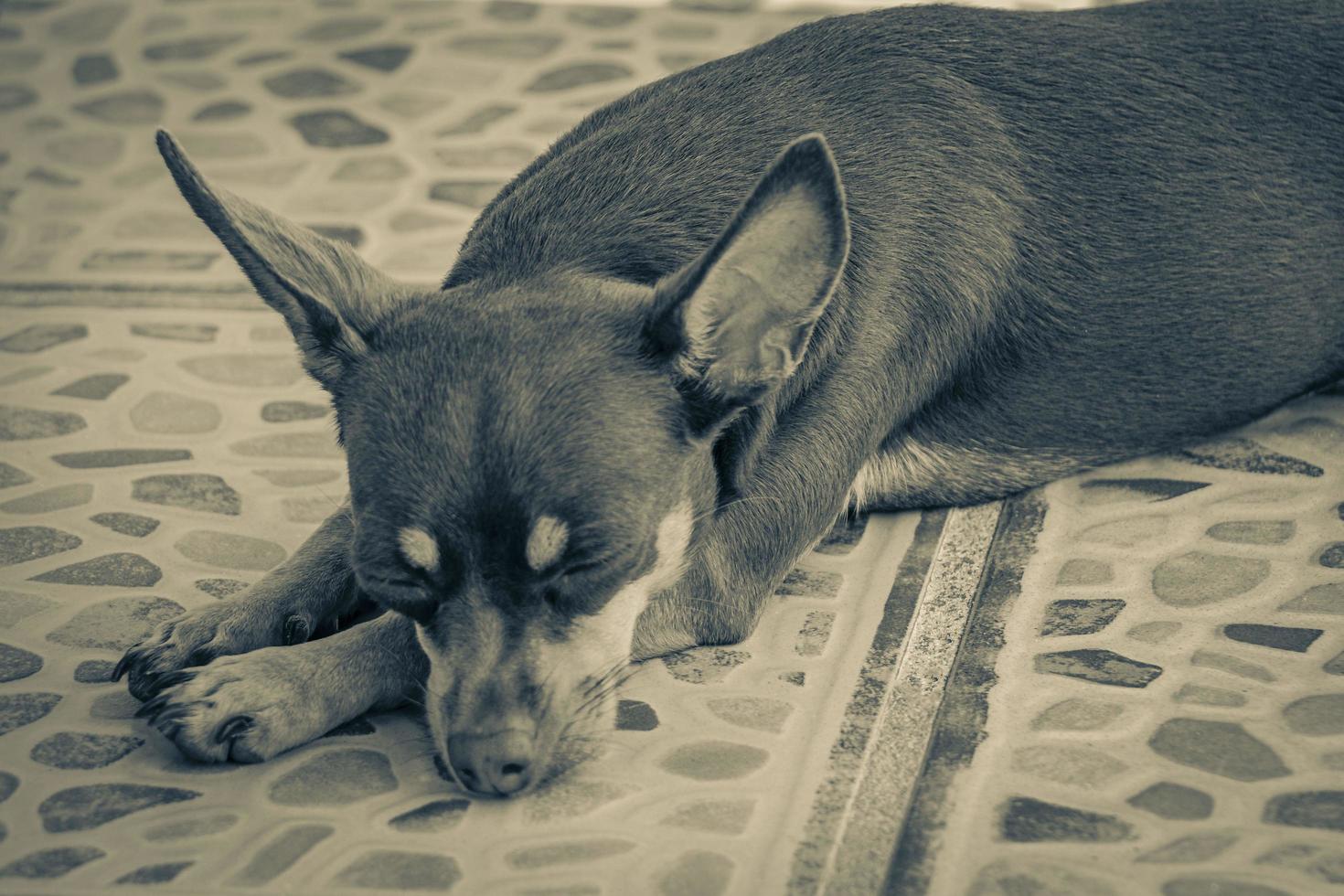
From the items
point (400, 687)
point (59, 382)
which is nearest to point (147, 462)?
point (59, 382)

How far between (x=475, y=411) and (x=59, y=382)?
2436mm

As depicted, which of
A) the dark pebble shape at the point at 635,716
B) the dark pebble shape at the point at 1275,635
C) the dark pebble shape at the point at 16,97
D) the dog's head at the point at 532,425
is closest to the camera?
the dog's head at the point at 532,425

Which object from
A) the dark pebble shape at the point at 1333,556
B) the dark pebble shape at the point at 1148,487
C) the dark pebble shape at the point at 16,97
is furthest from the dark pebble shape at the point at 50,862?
the dark pebble shape at the point at 16,97

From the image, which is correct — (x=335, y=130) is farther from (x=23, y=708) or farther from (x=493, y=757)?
(x=493, y=757)

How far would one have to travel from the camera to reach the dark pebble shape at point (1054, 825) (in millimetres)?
2969

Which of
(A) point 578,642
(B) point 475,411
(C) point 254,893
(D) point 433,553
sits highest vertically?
(B) point 475,411

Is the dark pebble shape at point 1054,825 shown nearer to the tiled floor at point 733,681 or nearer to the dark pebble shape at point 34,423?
the tiled floor at point 733,681

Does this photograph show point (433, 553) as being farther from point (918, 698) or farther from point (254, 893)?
point (918, 698)

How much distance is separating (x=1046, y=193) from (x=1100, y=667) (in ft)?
4.13

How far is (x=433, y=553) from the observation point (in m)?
3.04

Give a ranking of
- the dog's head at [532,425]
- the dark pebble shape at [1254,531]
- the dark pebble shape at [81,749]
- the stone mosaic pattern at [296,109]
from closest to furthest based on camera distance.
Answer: the dog's head at [532,425] → the dark pebble shape at [81,749] → the dark pebble shape at [1254,531] → the stone mosaic pattern at [296,109]

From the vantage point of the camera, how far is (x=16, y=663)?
363cm

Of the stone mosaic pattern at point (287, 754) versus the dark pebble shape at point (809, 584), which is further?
the dark pebble shape at point (809, 584)

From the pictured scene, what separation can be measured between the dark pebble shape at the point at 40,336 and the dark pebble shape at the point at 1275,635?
3.80 m
